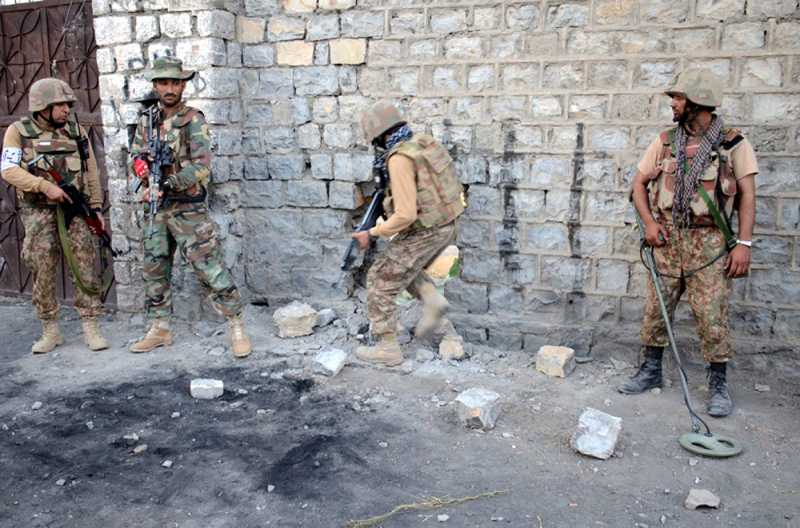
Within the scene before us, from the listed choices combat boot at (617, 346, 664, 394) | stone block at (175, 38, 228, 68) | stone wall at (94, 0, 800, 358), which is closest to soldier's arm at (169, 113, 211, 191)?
stone wall at (94, 0, 800, 358)

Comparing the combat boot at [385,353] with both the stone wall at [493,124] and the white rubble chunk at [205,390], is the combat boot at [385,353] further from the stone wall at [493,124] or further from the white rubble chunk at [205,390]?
the white rubble chunk at [205,390]

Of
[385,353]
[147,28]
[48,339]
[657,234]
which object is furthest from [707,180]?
[48,339]

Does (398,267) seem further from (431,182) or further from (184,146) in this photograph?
(184,146)

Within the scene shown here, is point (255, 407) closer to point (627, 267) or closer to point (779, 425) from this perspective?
point (627, 267)

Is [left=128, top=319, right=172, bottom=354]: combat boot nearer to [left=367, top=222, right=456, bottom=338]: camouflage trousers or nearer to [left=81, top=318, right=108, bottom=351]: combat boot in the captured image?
[left=81, top=318, right=108, bottom=351]: combat boot

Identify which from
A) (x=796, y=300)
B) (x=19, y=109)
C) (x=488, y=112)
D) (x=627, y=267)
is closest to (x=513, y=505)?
(x=627, y=267)

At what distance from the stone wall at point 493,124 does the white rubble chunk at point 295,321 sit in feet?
1.28

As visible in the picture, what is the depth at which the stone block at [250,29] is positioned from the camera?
5.93 metres

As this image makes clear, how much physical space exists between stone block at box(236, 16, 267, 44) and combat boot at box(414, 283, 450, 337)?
2545mm

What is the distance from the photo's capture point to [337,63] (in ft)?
18.9

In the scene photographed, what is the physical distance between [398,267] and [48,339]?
9.61ft

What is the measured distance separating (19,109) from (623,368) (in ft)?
19.5

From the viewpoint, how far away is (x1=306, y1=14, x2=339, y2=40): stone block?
5.71m

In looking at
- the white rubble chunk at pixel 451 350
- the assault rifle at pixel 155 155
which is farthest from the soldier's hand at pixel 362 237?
the assault rifle at pixel 155 155
